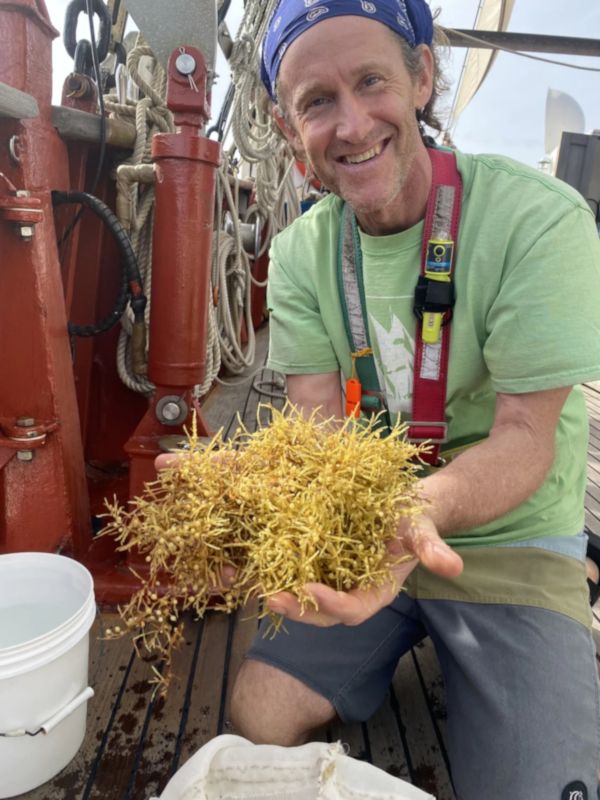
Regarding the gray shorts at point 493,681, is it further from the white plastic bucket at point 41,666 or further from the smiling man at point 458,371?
the white plastic bucket at point 41,666

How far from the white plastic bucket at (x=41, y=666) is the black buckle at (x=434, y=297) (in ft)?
3.25

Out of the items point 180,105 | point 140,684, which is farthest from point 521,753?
point 180,105

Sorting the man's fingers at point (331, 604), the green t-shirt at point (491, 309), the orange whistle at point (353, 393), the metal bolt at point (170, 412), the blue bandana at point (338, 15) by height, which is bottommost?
the metal bolt at point (170, 412)

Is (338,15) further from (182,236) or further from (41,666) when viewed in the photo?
(41,666)

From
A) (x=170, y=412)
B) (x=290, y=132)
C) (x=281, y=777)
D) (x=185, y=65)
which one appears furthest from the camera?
(x=170, y=412)

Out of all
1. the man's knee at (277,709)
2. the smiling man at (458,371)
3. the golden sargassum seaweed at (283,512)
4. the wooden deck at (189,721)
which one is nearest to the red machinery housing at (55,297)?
the wooden deck at (189,721)

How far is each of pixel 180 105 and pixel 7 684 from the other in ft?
5.32

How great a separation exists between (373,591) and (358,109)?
103 cm

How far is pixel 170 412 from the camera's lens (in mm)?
2094

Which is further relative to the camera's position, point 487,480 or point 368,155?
point 368,155

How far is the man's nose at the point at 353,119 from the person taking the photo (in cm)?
138

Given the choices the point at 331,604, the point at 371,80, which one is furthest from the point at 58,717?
the point at 371,80

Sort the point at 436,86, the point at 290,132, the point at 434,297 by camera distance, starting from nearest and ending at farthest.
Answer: the point at 434,297
the point at 290,132
the point at 436,86

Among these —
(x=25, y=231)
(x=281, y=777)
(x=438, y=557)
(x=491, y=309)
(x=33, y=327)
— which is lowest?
(x=281, y=777)
